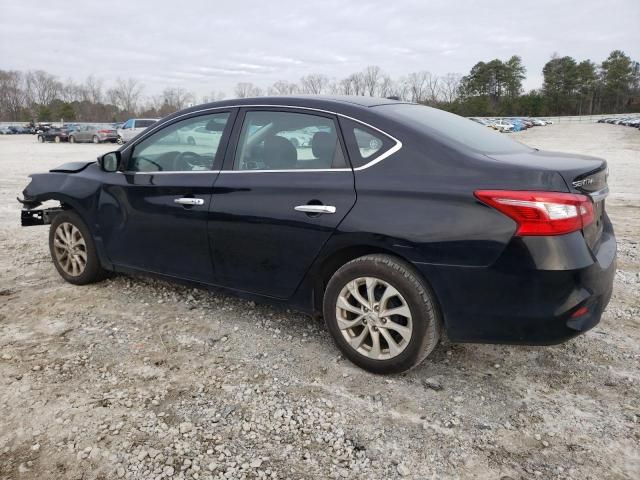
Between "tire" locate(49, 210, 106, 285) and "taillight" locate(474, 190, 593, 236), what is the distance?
3483 mm

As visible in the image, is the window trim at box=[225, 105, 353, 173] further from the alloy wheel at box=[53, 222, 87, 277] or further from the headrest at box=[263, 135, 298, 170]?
the alloy wheel at box=[53, 222, 87, 277]

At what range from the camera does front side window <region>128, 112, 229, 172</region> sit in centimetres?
365

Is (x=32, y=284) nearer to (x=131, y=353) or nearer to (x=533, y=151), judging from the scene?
(x=131, y=353)

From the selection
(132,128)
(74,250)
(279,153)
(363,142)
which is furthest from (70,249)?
(132,128)

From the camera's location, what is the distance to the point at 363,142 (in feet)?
9.88

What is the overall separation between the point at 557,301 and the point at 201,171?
8.14 feet

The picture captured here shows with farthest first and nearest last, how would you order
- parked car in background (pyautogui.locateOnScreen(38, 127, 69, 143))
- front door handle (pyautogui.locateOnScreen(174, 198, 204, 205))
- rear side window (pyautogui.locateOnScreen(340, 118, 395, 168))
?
parked car in background (pyautogui.locateOnScreen(38, 127, 69, 143)), front door handle (pyautogui.locateOnScreen(174, 198, 204, 205)), rear side window (pyautogui.locateOnScreen(340, 118, 395, 168))

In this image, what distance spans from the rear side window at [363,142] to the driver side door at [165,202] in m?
0.98

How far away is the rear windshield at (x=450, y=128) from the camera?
9.75 feet

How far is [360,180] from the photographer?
2.92 m

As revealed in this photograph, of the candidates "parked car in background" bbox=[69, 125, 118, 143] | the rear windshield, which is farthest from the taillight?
"parked car in background" bbox=[69, 125, 118, 143]

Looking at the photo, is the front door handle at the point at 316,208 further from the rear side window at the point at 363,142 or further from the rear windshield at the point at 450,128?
the rear windshield at the point at 450,128

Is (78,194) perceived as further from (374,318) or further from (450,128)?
(450,128)

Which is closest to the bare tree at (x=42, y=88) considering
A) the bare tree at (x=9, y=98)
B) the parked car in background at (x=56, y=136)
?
the bare tree at (x=9, y=98)
